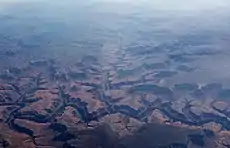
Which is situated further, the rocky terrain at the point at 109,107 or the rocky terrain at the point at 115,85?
the rocky terrain at the point at 115,85

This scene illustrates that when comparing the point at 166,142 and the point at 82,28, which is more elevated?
the point at 82,28

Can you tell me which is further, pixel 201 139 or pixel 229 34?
pixel 229 34

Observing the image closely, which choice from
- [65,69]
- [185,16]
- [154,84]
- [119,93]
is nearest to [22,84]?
[65,69]

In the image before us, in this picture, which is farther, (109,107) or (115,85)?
(115,85)

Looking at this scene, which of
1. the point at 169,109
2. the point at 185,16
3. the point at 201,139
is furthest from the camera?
the point at 185,16

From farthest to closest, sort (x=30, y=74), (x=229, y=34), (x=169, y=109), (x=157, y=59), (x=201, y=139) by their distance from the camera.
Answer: (x=229, y=34) → (x=157, y=59) → (x=30, y=74) → (x=169, y=109) → (x=201, y=139)

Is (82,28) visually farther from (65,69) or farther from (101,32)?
(65,69)

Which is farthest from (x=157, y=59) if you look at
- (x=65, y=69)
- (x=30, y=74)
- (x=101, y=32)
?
(x=101, y=32)

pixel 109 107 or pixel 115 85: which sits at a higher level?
pixel 115 85

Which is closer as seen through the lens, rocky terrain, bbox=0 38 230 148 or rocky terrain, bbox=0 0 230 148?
rocky terrain, bbox=0 38 230 148
